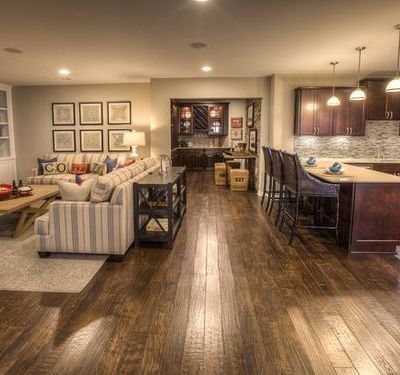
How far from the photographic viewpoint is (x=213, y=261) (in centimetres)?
342

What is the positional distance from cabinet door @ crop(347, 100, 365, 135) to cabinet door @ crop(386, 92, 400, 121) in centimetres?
44

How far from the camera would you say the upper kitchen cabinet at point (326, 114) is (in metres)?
6.26

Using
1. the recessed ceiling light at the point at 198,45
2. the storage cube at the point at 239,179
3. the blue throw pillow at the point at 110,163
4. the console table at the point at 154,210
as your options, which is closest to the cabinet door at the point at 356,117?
the storage cube at the point at 239,179

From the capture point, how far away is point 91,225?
339 cm

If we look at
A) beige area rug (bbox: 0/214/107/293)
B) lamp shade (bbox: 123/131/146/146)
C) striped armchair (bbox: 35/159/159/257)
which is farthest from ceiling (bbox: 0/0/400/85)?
beige area rug (bbox: 0/214/107/293)

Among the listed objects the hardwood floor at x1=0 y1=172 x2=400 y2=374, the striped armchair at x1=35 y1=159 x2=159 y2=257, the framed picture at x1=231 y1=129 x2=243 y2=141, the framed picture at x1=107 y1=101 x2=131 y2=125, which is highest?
the framed picture at x1=107 y1=101 x2=131 y2=125

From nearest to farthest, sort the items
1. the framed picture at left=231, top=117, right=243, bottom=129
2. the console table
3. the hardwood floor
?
the hardwood floor, the console table, the framed picture at left=231, top=117, right=243, bottom=129

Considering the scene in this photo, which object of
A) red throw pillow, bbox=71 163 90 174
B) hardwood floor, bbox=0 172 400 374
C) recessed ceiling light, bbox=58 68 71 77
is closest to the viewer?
hardwood floor, bbox=0 172 400 374

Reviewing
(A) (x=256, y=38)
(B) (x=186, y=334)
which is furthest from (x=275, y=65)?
(B) (x=186, y=334)

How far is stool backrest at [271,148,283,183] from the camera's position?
15.4 ft

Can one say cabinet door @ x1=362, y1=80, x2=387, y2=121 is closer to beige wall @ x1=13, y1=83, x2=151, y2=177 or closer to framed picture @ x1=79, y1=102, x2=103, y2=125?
beige wall @ x1=13, y1=83, x2=151, y2=177

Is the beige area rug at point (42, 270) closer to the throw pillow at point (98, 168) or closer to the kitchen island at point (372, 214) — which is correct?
the kitchen island at point (372, 214)

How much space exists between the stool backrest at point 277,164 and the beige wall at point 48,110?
361 centimetres

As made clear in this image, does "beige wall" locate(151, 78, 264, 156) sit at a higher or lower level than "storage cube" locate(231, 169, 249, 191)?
higher
